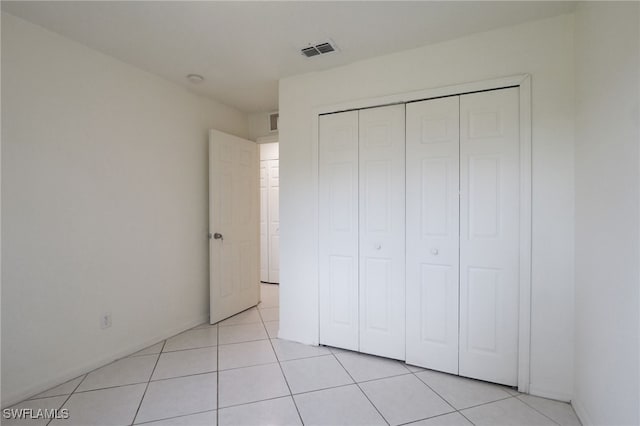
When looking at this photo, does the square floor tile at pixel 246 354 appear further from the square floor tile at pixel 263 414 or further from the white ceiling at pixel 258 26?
the white ceiling at pixel 258 26

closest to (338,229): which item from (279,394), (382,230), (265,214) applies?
(382,230)

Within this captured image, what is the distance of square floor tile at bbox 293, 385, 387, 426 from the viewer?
1.74 meters

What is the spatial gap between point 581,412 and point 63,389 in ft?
10.7

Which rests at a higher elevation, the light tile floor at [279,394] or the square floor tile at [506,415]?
the square floor tile at [506,415]

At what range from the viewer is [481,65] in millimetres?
2115

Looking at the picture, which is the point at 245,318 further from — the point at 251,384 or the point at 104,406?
Result: the point at 104,406

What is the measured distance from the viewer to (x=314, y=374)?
7.39 ft

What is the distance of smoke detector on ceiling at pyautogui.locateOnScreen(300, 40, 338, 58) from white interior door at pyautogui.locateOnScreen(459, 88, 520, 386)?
104cm

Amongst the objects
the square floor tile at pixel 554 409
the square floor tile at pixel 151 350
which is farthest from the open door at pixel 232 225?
the square floor tile at pixel 554 409

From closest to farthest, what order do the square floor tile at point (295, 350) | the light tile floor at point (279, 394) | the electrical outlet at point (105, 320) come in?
the light tile floor at point (279, 394)
the electrical outlet at point (105, 320)
the square floor tile at point (295, 350)

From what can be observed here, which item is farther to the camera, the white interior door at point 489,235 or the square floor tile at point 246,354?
the square floor tile at point 246,354

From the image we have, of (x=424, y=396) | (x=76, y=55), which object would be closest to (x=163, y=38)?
(x=76, y=55)

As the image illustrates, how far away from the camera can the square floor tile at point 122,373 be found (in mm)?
2123

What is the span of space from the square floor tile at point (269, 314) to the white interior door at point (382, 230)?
1.27 metres
